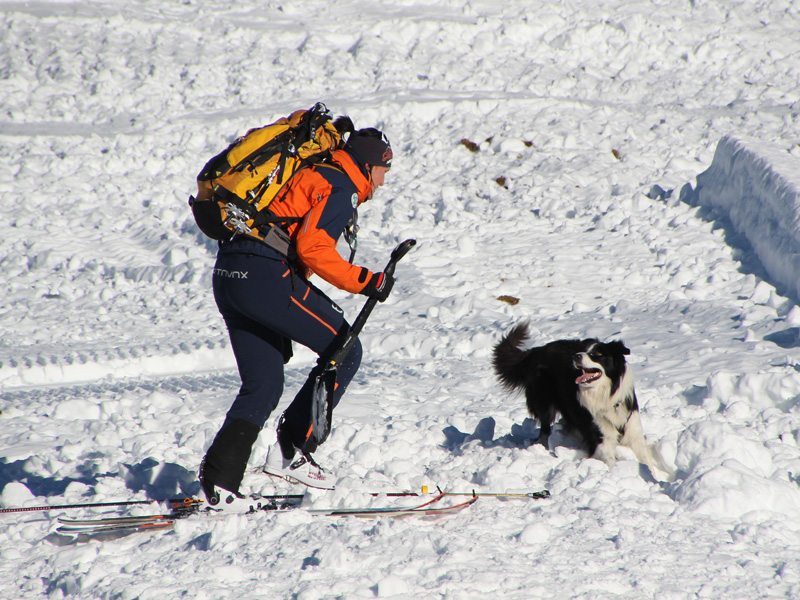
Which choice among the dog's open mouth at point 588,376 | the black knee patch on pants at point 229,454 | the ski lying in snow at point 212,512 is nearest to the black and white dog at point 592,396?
the dog's open mouth at point 588,376

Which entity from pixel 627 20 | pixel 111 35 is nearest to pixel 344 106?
pixel 111 35

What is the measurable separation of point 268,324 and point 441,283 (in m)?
4.16

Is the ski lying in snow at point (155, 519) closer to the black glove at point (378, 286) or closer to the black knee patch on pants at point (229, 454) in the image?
the black knee patch on pants at point (229, 454)

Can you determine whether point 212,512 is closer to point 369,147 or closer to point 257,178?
point 257,178

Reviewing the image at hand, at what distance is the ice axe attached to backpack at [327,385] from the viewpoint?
304 centimetres

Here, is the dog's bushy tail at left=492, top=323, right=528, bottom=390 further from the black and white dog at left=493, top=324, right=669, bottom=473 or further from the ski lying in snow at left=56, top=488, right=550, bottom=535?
the ski lying in snow at left=56, top=488, right=550, bottom=535

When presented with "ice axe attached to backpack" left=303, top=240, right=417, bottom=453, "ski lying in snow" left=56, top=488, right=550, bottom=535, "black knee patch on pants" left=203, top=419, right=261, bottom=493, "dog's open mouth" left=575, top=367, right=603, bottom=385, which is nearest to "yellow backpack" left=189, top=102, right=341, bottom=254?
"ice axe attached to backpack" left=303, top=240, right=417, bottom=453

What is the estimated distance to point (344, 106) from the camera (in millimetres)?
10297

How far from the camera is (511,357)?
4.42 meters

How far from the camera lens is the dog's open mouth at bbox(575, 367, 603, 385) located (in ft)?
12.3

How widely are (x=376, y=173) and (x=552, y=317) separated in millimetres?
3554

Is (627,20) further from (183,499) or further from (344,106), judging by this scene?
(183,499)

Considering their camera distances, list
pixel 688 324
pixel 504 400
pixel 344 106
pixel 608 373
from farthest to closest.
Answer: pixel 344 106, pixel 688 324, pixel 504 400, pixel 608 373

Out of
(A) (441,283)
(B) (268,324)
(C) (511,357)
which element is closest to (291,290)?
(B) (268,324)
